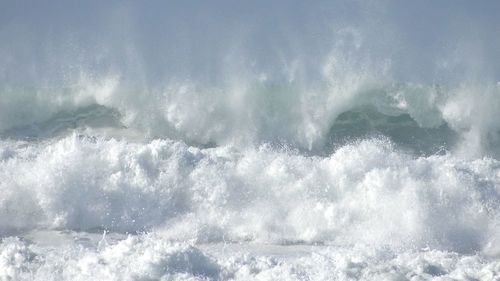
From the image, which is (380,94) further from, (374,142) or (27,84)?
(27,84)

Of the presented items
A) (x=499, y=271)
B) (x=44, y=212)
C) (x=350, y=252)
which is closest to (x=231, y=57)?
(x=44, y=212)

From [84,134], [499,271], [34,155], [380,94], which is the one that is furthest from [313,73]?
[499,271]

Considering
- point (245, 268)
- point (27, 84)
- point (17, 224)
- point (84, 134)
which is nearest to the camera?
point (245, 268)

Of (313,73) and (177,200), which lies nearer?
(177,200)

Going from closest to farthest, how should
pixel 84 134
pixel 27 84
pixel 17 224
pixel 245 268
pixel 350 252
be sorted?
pixel 245 268
pixel 350 252
pixel 17 224
pixel 84 134
pixel 27 84

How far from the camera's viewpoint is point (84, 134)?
12.1 meters

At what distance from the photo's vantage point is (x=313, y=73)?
498 inches

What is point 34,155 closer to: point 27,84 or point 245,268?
point 27,84

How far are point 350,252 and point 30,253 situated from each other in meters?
3.51

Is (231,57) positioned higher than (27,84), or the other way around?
(231,57)

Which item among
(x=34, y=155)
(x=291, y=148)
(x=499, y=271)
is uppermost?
(x=291, y=148)

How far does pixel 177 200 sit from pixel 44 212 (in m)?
1.73

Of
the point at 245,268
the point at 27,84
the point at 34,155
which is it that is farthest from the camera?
the point at 27,84

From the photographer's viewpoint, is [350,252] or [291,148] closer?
[350,252]
